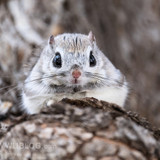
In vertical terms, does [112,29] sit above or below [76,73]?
→ above

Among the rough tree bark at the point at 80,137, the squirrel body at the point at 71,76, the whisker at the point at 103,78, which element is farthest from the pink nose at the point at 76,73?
the rough tree bark at the point at 80,137

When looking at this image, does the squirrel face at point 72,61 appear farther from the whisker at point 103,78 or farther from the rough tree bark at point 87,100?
the rough tree bark at point 87,100

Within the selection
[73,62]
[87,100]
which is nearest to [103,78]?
[73,62]

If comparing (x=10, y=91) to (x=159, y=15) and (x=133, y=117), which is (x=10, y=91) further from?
(x=159, y=15)

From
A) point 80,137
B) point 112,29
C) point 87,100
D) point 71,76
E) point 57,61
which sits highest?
point 112,29

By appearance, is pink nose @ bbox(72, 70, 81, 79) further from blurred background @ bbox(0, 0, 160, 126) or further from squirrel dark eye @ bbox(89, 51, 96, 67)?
blurred background @ bbox(0, 0, 160, 126)

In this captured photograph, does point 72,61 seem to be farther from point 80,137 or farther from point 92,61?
point 80,137

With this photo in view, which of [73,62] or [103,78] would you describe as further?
[103,78]
